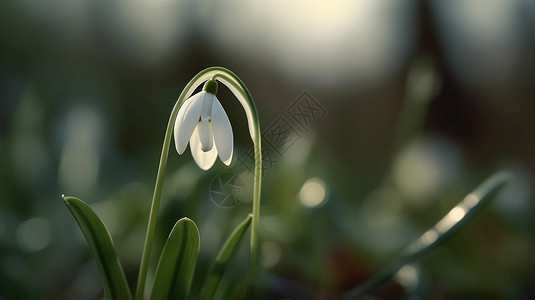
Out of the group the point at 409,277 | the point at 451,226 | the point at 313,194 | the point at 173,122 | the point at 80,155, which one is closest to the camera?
the point at 173,122

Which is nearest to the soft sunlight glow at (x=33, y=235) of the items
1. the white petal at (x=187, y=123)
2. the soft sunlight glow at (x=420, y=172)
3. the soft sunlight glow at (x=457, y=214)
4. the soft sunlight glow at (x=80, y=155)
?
the soft sunlight glow at (x=80, y=155)

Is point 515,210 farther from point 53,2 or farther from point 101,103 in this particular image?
point 53,2

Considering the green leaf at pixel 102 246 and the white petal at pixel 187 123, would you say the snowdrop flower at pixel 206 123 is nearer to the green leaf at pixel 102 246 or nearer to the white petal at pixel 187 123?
the white petal at pixel 187 123

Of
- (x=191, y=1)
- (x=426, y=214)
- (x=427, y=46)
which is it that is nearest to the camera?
(x=426, y=214)

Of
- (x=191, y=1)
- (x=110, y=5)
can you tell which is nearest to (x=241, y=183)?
(x=191, y=1)

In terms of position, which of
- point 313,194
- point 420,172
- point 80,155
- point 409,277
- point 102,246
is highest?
point 420,172

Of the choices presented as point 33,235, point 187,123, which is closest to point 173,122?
point 187,123

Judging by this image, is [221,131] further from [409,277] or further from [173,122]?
[409,277]
